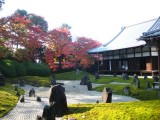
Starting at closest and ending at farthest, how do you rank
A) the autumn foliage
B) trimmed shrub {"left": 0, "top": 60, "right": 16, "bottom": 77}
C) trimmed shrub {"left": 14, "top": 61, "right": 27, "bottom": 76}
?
the autumn foliage
trimmed shrub {"left": 0, "top": 60, "right": 16, "bottom": 77}
trimmed shrub {"left": 14, "top": 61, "right": 27, "bottom": 76}

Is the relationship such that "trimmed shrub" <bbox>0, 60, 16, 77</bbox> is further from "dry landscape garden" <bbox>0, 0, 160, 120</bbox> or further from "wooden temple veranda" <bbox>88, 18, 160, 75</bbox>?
"wooden temple veranda" <bbox>88, 18, 160, 75</bbox>

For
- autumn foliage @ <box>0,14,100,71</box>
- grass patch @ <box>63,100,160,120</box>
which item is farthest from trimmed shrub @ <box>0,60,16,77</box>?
grass patch @ <box>63,100,160,120</box>

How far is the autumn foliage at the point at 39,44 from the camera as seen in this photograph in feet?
109

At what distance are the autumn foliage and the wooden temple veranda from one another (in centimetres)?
275

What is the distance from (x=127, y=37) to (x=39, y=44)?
47.7 ft

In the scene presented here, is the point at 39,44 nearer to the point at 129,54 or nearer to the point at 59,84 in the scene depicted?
the point at 129,54

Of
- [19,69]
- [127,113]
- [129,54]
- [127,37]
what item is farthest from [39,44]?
[127,113]

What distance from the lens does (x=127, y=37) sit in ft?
141

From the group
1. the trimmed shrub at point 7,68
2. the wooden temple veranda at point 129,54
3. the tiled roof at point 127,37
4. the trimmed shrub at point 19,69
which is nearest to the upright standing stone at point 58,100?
the wooden temple veranda at point 129,54

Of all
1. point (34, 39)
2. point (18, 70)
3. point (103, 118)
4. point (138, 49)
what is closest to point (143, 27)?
point (138, 49)

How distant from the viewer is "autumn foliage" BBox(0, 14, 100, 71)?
33375 mm

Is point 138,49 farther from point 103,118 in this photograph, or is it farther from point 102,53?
point 103,118

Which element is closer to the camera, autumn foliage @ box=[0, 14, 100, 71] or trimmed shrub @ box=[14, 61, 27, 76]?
autumn foliage @ box=[0, 14, 100, 71]

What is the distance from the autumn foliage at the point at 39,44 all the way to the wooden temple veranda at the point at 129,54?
275cm
